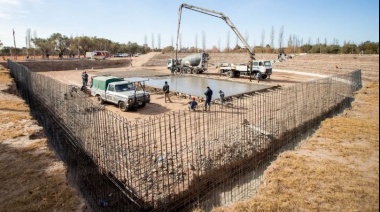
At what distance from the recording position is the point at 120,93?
14.3 metres

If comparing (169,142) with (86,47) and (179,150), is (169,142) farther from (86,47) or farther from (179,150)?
(86,47)

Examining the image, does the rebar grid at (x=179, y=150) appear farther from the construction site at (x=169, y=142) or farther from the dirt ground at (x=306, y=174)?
the dirt ground at (x=306, y=174)

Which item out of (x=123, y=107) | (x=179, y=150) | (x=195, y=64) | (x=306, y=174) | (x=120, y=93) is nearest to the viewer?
(x=306, y=174)

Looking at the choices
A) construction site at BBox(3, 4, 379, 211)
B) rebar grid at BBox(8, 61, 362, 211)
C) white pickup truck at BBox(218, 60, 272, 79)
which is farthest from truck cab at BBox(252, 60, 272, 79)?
rebar grid at BBox(8, 61, 362, 211)

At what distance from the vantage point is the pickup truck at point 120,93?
45.8 feet

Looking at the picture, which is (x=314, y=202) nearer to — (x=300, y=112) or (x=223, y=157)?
(x=223, y=157)

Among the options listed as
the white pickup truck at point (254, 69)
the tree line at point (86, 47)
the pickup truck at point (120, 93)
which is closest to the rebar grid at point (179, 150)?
the pickup truck at point (120, 93)

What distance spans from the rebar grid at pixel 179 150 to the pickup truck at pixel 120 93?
2.98 m

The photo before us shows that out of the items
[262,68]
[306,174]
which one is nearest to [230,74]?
[262,68]

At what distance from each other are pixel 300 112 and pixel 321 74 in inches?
888

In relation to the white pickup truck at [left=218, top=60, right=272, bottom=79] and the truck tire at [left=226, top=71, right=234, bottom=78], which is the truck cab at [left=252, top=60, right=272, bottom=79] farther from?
the truck tire at [left=226, top=71, right=234, bottom=78]

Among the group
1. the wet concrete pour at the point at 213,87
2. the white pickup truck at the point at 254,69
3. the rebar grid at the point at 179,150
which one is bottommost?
the rebar grid at the point at 179,150

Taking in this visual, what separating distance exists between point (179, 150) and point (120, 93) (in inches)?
289

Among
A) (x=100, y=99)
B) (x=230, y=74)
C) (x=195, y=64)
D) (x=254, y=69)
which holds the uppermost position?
(x=195, y=64)
